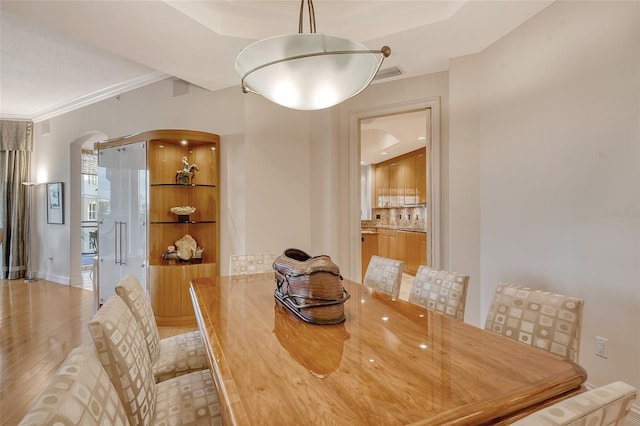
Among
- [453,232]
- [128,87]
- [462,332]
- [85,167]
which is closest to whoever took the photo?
[462,332]

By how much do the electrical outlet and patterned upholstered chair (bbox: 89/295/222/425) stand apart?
7.59 feet

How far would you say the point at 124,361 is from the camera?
1.01 m

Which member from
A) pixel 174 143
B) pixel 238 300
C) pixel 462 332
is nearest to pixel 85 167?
pixel 174 143

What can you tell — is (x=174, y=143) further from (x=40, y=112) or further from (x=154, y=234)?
(x=40, y=112)

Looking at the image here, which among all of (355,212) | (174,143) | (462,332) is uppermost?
(174,143)

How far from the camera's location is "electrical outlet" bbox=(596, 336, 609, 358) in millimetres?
2010

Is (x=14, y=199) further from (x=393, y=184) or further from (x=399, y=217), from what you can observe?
(x=399, y=217)

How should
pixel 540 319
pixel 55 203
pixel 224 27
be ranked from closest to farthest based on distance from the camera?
pixel 540 319
pixel 224 27
pixel 55 203

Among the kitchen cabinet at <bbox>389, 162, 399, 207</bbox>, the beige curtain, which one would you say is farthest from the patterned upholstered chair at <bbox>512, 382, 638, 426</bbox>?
the beige curtain

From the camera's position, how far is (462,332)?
1.29 metres

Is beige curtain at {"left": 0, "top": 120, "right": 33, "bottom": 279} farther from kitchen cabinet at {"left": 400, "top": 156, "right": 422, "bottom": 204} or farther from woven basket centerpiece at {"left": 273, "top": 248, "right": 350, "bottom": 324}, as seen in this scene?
kitchen cabinet at {"left": 400, "top": 156, "right": 422, "bottom": 204}

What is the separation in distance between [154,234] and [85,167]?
4.19 m

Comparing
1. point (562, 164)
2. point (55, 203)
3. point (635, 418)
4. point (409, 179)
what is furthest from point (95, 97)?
point (635, 418)

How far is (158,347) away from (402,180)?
6.66m
